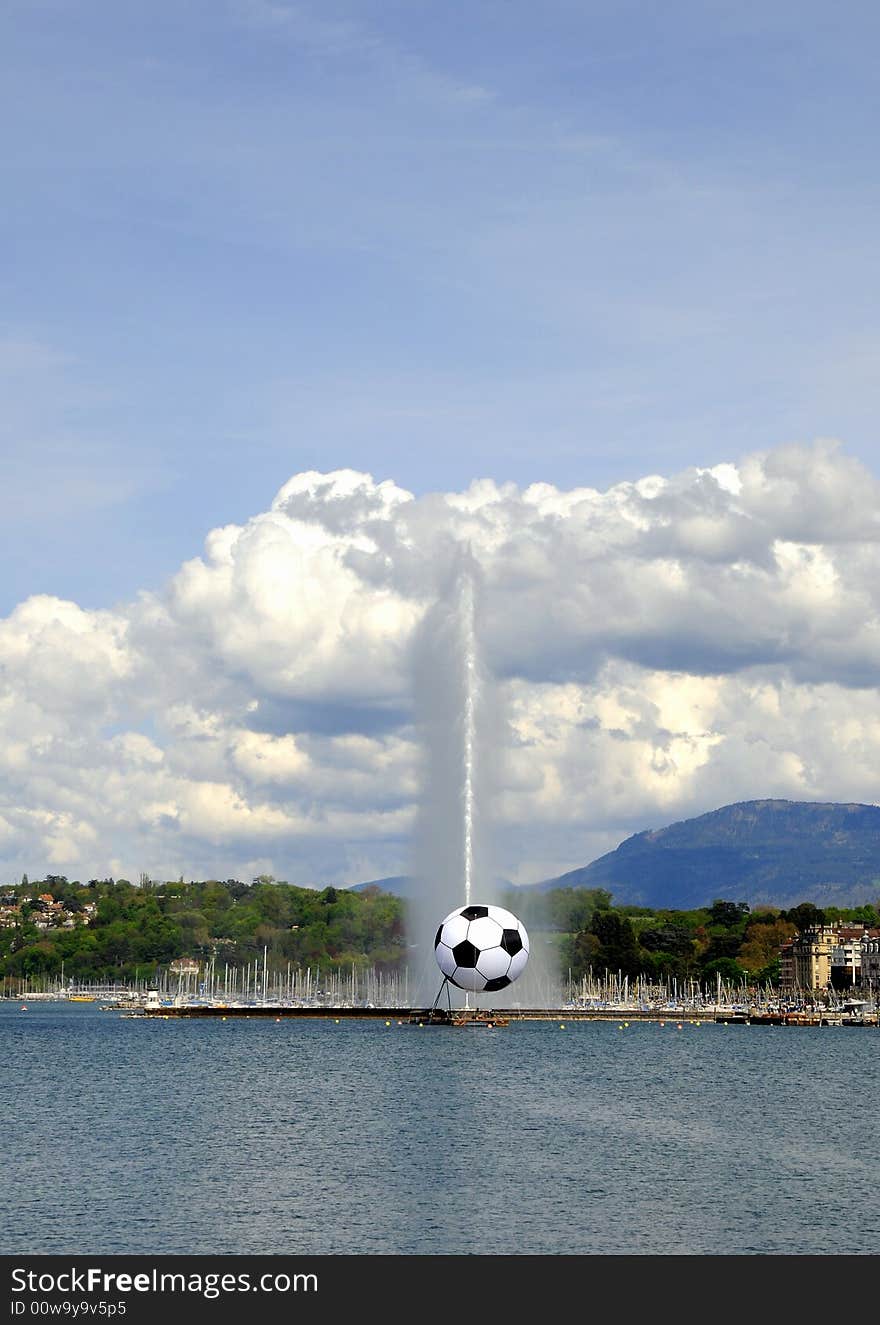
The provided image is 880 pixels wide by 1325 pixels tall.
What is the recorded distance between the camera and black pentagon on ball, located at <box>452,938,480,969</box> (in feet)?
267

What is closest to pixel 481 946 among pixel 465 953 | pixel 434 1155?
pixel 465 953

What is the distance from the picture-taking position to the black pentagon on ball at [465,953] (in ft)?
267

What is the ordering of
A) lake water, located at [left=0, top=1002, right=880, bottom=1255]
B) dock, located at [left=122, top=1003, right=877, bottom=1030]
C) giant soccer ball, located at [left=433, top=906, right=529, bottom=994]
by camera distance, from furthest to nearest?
1. dock, located at [left=122, top=1003, right=877, bottom=1030]
2. giant soccer ball, located at [left=433, top=906, right=529, bottom=994]
3. lake water, located at [left=0, top=1002, right=880, bottom=1255]

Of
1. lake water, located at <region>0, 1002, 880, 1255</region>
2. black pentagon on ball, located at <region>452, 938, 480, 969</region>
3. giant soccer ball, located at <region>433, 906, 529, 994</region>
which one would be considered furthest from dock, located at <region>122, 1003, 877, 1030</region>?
black pentagon on ball, located at <region>452, 938, 480, 969</region>

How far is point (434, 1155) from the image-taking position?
46.2 meters

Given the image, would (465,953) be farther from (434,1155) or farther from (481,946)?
(434,1155)

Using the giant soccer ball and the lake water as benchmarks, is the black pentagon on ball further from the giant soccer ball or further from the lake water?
the lake water

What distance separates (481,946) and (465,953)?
0.97 m

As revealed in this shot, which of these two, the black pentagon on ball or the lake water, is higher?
the black pentagon on ball

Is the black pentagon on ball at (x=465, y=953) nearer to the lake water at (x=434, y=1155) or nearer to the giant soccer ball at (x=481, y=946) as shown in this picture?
the giant soccer ball at (x=481, y=946)

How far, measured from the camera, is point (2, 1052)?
116 metres
